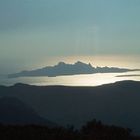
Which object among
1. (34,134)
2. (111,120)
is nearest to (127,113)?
(111,120)

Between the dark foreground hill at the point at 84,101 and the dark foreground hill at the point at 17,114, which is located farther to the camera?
the dark foreground hill at the point at 84,101

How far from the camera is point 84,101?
519 ft

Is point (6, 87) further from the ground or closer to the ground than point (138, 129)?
further from the ground

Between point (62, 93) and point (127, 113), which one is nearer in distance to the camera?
point (127, 113)

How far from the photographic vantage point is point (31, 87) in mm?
173750

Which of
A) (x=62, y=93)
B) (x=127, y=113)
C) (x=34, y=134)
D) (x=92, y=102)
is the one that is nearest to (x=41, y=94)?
(x=62, y=93)

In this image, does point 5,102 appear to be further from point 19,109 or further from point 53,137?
point 53,137

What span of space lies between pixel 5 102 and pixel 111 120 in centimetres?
3380

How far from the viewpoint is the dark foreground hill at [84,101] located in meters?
148

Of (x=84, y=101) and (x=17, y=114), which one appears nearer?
(x=17, y=114)

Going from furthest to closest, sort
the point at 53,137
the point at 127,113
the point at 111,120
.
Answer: the point at 127,113, the point at 111,120, the point at 53,137

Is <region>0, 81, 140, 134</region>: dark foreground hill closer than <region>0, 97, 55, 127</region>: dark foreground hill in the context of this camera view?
No

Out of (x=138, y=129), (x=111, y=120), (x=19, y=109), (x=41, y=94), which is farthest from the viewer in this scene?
(x=41, y=94)

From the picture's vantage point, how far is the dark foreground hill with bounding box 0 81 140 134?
148 metres
